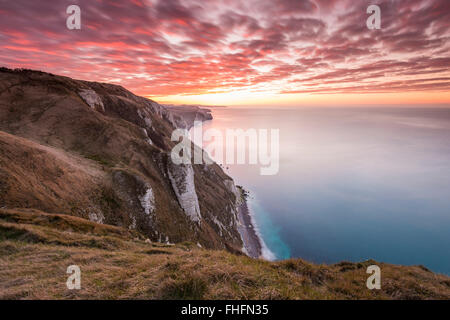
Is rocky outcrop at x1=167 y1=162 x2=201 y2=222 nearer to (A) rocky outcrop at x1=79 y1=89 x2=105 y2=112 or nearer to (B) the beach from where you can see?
(B) the beach

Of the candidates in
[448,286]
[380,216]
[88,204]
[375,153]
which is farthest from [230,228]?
[375,153]

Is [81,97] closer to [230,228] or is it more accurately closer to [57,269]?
[230,228]

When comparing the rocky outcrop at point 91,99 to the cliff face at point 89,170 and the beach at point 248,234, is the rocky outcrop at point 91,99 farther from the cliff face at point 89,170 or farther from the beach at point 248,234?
the beach at point 248,234

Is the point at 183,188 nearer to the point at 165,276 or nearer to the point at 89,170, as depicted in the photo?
the point at 89,170

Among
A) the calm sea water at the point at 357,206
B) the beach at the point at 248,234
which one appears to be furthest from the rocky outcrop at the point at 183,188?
the calm sea water at the point at 357,206

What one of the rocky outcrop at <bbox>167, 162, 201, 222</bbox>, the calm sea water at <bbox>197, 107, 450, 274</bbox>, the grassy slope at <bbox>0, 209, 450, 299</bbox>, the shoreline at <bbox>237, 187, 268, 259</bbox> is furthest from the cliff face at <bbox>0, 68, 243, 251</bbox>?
the calm sea water at <bbox>197, 107, 450, 274</bbox>

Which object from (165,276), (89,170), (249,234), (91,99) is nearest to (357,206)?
(249,234)
